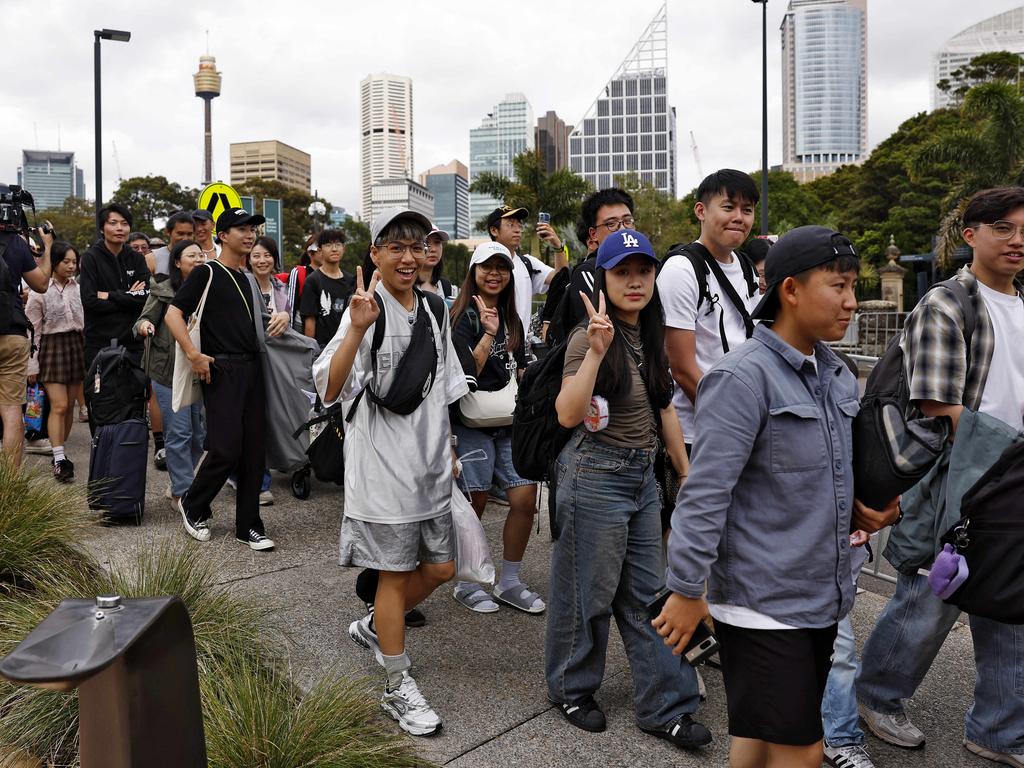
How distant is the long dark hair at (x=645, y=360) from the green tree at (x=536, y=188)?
1454 inches

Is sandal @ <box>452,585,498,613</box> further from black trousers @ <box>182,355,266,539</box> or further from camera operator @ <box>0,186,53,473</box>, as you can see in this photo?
camera operator @ <box>0,186,53,473</box>

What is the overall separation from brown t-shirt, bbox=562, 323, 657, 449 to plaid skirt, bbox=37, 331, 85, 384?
19.2 ft

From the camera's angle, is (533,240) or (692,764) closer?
(692,764)

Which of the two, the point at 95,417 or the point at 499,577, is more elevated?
the point at 95,417

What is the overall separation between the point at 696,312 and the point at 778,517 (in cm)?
151

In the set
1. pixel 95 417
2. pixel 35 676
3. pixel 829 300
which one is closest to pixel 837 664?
pixel 829 300

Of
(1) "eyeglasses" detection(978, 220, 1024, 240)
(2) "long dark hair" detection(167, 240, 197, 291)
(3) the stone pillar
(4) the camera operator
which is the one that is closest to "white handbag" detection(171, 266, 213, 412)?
(2) "long dark hair" detection(167, 240, 197, 291)

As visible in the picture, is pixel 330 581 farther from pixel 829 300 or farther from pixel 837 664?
pixel 829 300

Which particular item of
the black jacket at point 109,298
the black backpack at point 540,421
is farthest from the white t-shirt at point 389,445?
the black jacket at point 109,298

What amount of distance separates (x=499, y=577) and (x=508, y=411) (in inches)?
40.4

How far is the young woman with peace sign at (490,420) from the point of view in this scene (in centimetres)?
455

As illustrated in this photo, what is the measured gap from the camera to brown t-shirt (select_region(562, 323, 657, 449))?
3.27m

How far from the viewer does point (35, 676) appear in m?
1.50

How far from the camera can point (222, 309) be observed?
5.48 meters
